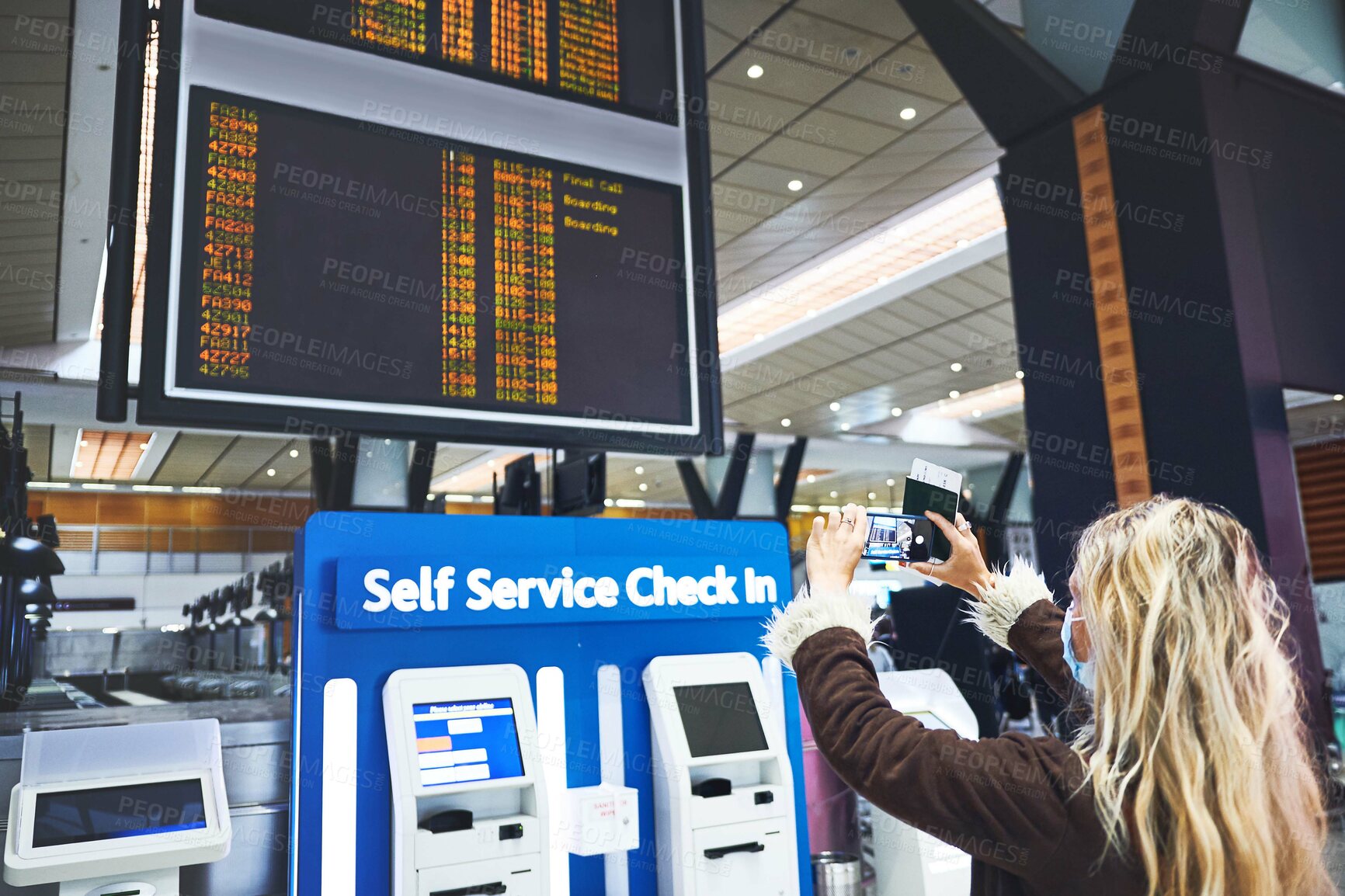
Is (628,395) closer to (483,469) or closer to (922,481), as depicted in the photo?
(922,481)

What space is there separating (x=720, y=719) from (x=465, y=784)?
750 millimetres

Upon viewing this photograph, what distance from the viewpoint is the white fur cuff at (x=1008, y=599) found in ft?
5.73

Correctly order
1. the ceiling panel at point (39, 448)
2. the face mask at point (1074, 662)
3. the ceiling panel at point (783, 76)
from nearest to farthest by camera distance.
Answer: the face mask at point (1074, 662), the ceiling panel at point (783, 76), the ceiling panel at point (39, 448)

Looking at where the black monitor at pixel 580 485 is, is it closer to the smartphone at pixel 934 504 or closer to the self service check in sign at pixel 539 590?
the self service check in sign at pixel 539 590

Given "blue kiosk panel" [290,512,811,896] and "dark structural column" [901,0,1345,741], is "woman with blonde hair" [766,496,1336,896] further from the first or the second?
"dark structural column" [901,0,1345,741]

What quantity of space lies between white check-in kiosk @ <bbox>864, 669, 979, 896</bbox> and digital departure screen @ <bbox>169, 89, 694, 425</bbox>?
125cm

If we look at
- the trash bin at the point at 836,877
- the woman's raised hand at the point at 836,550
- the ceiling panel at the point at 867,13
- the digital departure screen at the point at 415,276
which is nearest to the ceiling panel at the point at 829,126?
the ceiling panel at the point at 867,13

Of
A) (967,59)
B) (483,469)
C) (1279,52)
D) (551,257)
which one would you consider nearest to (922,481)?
(551,257)

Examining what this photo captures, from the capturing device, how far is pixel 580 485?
312 cm

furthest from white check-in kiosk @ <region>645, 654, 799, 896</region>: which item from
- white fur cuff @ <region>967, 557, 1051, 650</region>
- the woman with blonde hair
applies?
the woman with blonde hair

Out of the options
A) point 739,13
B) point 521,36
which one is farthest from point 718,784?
point 739,13

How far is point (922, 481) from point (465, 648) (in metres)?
1.39

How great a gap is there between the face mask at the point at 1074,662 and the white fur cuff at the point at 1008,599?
28 centimetres

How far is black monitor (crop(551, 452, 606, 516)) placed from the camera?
10.1 ft
